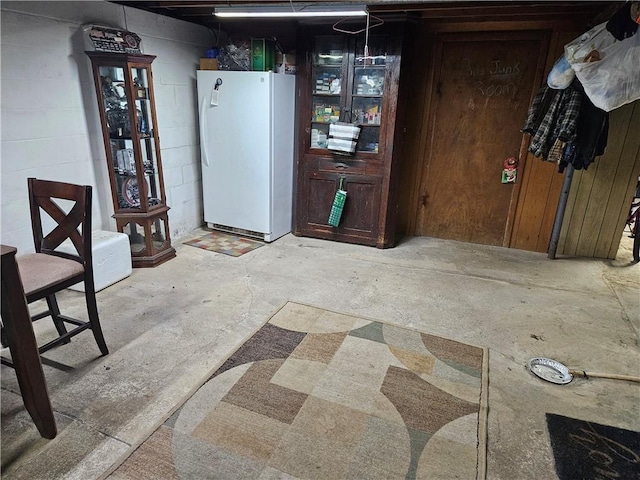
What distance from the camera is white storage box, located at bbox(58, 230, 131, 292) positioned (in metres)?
3.10

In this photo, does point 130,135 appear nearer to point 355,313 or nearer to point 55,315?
point 55,315

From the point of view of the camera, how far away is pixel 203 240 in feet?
14.2

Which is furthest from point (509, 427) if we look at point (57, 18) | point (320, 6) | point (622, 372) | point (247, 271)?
point (57, 18)

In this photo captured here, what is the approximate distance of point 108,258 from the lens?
10.5 feet

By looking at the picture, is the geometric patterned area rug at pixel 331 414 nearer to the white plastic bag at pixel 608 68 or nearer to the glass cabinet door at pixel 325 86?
the white plastic bag at pixel 608 68

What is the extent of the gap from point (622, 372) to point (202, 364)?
8.02ft

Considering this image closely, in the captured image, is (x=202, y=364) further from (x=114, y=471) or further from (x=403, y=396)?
(x=403, y=396)

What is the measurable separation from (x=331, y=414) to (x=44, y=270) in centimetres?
162

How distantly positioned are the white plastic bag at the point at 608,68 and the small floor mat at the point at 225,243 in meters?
3.06

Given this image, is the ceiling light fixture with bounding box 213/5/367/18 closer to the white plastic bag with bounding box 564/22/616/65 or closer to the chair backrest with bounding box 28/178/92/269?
the white plastic bag with bounding box 564/22/616/65

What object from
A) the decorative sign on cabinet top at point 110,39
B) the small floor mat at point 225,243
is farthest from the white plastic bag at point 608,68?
the decorative sign on cabinet top at point 110,39

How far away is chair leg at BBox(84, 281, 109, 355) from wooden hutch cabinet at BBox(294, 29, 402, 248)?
8.19ft

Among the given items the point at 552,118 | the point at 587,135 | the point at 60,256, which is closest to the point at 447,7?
the point at 552,118

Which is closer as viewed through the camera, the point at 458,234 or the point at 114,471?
the point at 114,471
